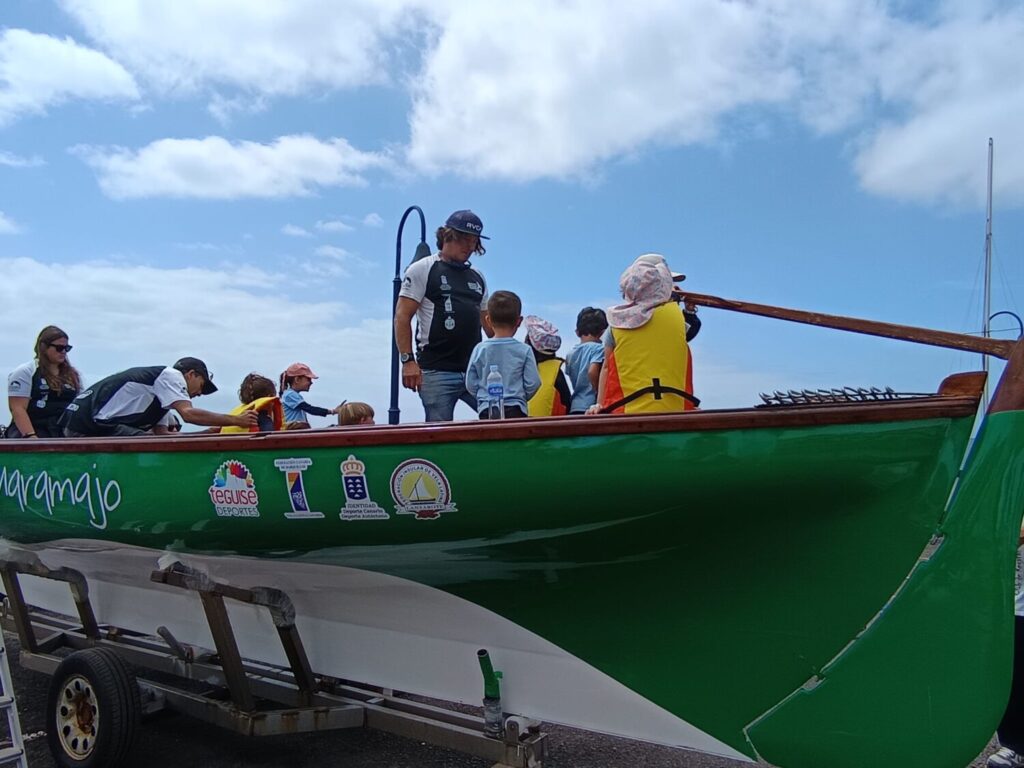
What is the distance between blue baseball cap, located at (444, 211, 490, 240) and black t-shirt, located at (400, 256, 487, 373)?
171 millimetres

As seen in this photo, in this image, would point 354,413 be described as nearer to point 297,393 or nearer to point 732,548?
point 297,393

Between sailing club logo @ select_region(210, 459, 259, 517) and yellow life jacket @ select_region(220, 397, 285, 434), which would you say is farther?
yellow life jacket @ select_region(220, 397, 285, 434)

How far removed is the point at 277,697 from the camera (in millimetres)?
3195

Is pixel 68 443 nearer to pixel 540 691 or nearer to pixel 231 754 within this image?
pixel 231 754

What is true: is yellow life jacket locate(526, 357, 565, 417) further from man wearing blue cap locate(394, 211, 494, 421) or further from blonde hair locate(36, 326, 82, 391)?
blonde hair locate(36, 326, 82, 391)

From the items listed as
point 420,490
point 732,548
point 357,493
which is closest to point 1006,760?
point 732,548

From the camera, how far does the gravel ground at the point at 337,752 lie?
329 centimetres

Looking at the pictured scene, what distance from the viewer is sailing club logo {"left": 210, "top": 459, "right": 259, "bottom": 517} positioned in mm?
2812

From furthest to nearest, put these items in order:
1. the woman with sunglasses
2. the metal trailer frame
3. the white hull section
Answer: the woman with sunglasses, the metal trailer frame, the white hull section

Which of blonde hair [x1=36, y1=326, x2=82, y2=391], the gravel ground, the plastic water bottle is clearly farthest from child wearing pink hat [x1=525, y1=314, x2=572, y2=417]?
blonde hair [x1=36, y1=326, x2=82, y2=391]

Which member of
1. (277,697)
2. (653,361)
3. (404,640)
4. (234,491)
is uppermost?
(653,361)

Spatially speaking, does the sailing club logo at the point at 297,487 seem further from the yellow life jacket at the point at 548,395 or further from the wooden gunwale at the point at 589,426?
the yellow life jacket at the point at 548,395

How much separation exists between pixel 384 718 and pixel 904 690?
1.72 meters

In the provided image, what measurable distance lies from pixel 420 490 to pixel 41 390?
329cm
